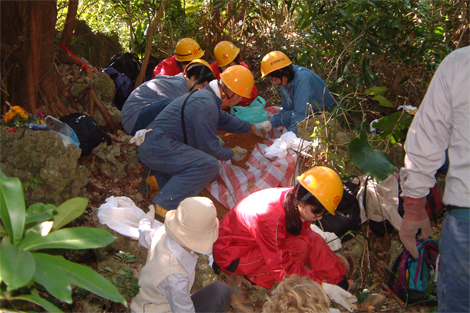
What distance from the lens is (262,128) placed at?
4.31 m

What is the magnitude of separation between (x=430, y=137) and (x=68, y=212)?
168 cm

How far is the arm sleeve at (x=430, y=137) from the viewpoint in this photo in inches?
67.9

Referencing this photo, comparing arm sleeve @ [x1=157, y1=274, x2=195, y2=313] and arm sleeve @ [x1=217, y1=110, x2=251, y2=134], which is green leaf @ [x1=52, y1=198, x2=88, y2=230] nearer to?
arm sleeve @ [x1=157, y1=274, x2=195, y2=313]

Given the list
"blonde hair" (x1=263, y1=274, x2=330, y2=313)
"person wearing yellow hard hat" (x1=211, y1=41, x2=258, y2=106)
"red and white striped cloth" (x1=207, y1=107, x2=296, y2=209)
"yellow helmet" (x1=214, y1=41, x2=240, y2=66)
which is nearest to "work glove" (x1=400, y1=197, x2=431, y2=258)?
"blonde hair" (x1=263, y1=274, x2=330, y2=313)

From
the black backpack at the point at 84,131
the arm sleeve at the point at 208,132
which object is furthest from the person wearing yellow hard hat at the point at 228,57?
the black backpack at the point at 84,131

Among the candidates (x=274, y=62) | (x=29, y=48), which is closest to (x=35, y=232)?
(x=29, y=48)

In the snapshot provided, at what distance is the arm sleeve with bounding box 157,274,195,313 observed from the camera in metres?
1.84

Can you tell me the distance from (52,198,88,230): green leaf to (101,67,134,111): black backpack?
10.6 feet

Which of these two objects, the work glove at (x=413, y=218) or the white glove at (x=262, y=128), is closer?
the work glove at (x=413, y=218)

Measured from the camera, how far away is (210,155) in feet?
11.2

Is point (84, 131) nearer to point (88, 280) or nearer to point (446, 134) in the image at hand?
point (88, 280)

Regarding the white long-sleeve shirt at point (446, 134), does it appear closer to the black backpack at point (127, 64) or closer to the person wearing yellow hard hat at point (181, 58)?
the person wearing yellow hard hat at point (181, 58)

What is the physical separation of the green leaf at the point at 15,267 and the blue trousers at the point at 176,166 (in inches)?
74.9

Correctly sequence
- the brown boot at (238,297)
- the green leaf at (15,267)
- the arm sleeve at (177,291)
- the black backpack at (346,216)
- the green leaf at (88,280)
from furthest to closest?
the black backpack at (346,216), the brown boot at (238,297), the arm sleeve at (177,291), the green leaf at (88,280), the green leaf at (15,267)
